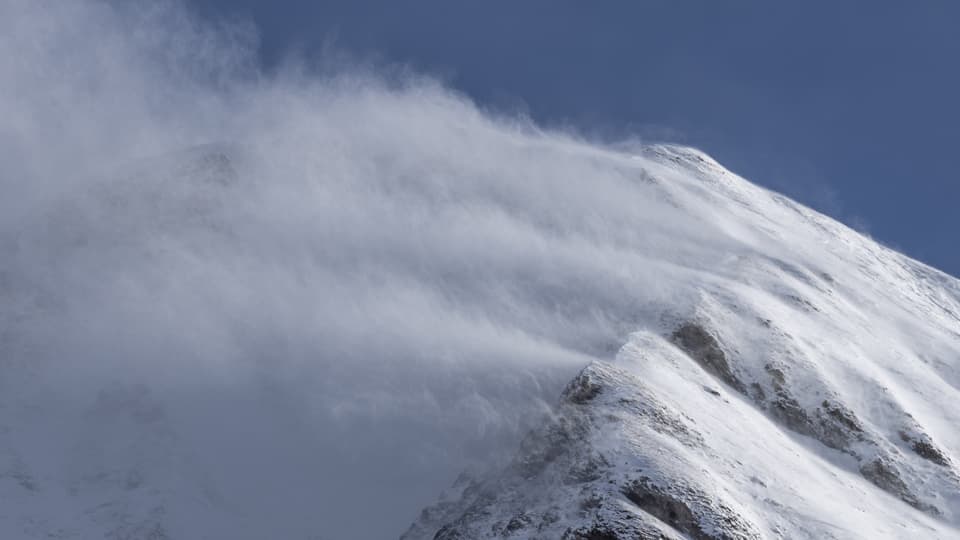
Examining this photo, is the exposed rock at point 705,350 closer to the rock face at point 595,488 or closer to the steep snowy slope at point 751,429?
the steep snowy slope at point 751,429

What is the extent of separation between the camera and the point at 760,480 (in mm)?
50625

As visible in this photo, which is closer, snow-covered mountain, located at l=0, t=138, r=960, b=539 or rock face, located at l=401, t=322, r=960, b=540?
rock face, located at l=401, t=322, r=960, b=540

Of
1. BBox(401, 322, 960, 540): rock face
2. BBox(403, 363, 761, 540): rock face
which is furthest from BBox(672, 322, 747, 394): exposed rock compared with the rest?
BBox(403, 363, 761, 540): rock face

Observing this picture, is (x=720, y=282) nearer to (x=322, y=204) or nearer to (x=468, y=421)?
(x=468, y=421)

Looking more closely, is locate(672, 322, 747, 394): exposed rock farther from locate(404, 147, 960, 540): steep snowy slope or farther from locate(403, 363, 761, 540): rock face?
locate(403, 363, 761, 540): rock face

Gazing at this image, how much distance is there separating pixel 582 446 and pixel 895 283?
64.7m

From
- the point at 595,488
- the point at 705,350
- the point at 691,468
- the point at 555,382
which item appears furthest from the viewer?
the point at 705,350

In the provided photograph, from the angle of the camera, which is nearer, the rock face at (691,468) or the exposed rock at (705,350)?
the rock face at (691,468)

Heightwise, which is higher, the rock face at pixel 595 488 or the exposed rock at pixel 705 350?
the exposed rock at pixel 705 350

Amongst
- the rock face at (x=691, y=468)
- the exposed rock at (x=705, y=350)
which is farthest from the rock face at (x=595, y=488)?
the exposed rock at (x=705, y=350)

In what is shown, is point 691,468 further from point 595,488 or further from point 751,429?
point 751,429

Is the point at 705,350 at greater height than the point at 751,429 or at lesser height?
greater

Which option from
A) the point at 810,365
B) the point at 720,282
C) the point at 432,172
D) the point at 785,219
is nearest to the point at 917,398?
the point at 810,365

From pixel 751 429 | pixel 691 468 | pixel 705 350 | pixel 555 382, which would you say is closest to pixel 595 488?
pixel 691 468
